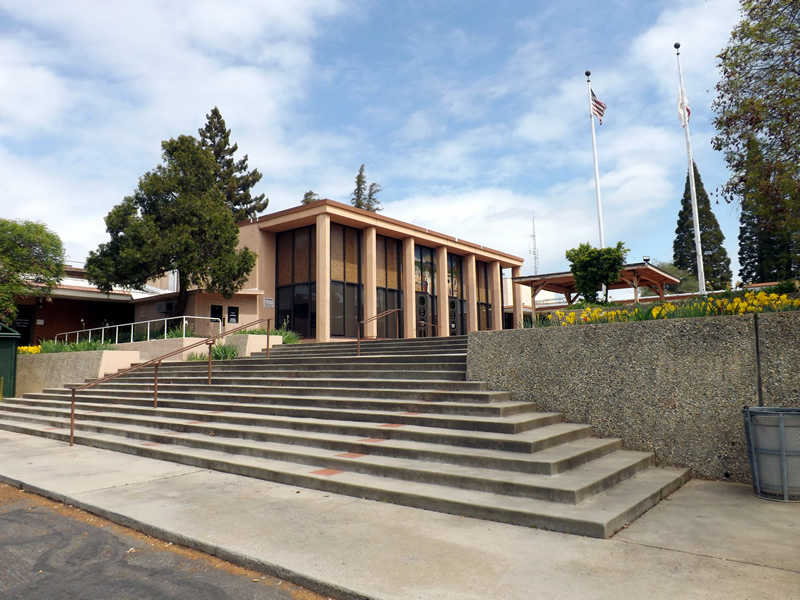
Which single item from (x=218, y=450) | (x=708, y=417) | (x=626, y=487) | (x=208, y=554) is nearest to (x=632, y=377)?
(x=708, y=417)

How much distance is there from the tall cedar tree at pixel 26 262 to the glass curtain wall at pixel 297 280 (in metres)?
8.60

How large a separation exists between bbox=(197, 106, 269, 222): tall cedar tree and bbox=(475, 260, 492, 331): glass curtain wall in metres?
19.7

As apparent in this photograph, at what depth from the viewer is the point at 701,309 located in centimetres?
692

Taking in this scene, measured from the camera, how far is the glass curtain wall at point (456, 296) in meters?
26.8

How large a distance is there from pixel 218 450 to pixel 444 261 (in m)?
18.4

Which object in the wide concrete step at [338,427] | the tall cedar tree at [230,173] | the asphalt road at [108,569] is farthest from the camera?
the tall cedar tree at [230,173]

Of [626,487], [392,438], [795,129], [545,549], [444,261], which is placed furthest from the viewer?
[444,261]

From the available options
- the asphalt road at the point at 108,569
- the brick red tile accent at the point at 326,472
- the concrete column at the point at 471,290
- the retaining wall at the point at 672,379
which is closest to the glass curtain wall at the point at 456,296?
the concrete column at the point at 471,290

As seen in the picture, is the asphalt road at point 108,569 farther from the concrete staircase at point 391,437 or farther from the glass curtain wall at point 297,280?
the glass curtain wall at point 297,280

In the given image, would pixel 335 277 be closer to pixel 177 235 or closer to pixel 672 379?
pixel 177 235

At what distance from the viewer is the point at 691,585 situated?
3.40m

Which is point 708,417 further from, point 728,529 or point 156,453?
point 156,453

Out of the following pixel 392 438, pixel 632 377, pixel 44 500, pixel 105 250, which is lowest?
pixel 44 500

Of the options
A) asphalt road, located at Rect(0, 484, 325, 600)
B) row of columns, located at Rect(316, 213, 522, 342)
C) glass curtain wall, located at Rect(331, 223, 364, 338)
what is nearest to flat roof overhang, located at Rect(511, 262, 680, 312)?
row of columns, located at Rect(316, 213, 522, 342)
